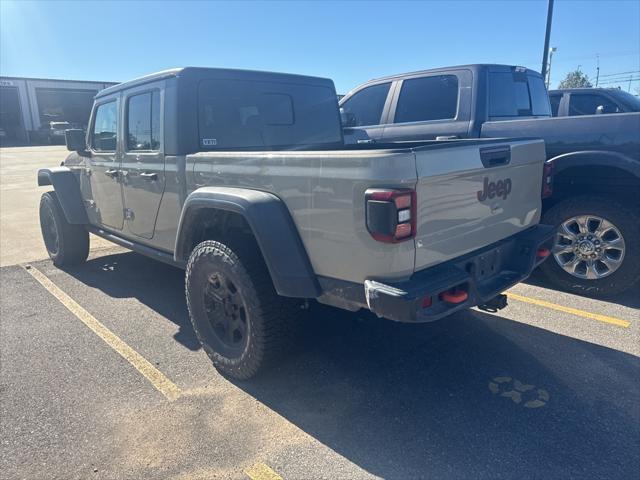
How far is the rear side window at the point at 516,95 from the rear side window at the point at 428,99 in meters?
0.41

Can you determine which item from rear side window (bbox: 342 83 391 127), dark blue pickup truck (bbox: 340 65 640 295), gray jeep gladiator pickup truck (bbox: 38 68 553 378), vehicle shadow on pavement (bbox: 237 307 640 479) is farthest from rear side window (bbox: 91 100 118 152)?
rear side window (bbox: 342 83 391 127)

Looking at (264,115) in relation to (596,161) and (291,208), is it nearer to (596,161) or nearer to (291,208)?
(291,208)

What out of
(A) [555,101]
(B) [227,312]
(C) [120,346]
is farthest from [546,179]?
(A) [555,101]

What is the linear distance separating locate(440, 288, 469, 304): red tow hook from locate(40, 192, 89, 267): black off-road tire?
476 centimetres

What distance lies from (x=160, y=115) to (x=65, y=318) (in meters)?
2.10

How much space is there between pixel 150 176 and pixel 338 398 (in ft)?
7.39

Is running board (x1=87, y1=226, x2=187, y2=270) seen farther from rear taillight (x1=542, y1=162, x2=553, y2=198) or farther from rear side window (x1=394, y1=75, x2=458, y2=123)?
rear side window (x1=394, y1=75, x2=458, y2=123)

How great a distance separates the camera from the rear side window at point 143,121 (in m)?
3.80

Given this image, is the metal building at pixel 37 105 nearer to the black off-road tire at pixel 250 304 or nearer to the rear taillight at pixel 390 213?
the black off-road tire at pixel 250 304

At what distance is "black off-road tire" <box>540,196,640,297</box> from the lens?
4.26 meters

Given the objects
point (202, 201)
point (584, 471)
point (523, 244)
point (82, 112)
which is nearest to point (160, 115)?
point (202, 201)

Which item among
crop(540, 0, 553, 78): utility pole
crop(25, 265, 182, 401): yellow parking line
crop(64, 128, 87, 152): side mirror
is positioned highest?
crop(540, 0, 553, 78): utility pole

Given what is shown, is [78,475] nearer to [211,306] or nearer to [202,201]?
[211,306]

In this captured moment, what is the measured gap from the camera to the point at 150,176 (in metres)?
3.85
